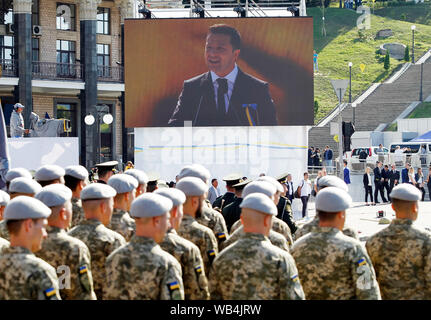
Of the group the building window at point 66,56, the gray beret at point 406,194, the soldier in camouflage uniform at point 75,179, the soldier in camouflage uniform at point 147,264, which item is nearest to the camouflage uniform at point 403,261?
the gray beret at point 406,194

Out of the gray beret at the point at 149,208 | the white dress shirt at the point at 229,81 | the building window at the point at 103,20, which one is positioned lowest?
the gray beret at the point at 149,208

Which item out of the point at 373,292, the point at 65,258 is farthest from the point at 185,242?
the point at 373,292

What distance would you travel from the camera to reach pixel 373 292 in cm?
614

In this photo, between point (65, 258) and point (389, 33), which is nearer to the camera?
point (65, 258)

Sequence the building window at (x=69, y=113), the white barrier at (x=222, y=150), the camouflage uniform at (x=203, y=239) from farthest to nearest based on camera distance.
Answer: the building window at (x=69, y=113)
the white barrier at (x=222, y=150)
the camouflage uniform at (x=203, y=239)

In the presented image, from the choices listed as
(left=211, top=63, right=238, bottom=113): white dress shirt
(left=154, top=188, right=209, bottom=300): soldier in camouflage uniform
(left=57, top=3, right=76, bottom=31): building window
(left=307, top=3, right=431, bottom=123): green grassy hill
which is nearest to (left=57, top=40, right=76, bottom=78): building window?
(left=57, top=3, right=76, bottom=31): building window

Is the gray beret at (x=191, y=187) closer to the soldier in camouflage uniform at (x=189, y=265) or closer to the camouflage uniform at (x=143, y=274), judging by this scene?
the soldier in camouflage uniform at (x=189, y=265)

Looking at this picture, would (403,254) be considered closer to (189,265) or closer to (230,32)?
Result: (189,265)

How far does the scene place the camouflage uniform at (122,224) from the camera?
26.4 ft

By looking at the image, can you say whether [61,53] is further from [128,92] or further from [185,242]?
[185,242]

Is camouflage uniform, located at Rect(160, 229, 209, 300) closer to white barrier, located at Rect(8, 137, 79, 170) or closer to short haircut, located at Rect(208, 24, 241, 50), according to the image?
white barrier, located at Rect(8, 137, 79, 170)

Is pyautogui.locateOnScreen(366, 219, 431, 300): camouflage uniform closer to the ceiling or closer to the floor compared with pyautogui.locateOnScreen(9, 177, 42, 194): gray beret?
closer to the floor

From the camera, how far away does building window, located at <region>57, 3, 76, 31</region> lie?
50031 millimetres
